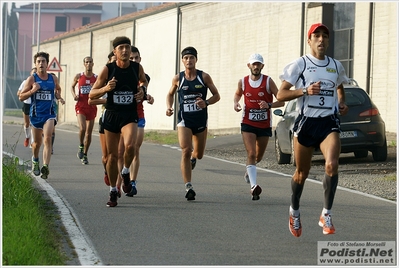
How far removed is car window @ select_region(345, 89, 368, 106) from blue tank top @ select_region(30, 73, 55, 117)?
5971mm

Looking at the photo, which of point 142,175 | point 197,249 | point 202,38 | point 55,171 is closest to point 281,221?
point 197,249

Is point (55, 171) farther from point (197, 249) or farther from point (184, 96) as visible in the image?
point (197, 249)

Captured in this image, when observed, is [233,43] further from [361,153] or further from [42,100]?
[42,100]

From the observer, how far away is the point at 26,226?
28.6 feet

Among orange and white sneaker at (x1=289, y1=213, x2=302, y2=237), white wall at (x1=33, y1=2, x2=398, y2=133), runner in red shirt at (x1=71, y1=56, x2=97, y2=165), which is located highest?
white wall at (x1=33, y1=2, x2=398, y2=133)

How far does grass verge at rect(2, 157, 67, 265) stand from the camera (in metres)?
7.35

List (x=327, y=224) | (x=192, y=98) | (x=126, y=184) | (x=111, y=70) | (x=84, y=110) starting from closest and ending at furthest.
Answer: (x=327, y=224), (x=111, y=70), (x=126, y=184), (x=192, y=98), (x=84, y=110)

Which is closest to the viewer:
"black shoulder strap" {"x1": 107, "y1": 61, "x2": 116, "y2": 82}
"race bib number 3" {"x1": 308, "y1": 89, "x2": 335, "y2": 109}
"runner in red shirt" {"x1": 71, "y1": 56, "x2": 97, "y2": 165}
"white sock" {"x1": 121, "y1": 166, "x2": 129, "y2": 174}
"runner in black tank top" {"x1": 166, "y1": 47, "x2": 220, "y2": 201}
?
"race bib number 3" {"x1": 308, "y1": 89, "x2": 335, "y2": 109}

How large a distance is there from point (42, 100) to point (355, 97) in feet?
20.7

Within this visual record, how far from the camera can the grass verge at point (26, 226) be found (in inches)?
289

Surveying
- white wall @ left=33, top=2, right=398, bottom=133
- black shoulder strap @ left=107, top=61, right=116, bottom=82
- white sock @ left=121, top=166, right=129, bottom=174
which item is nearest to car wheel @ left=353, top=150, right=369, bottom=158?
white wall @ left=33, top=2, right=398, bottom=133

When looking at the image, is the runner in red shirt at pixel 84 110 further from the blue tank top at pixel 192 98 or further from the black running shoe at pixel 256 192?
the black running shoe at pixel 256 192

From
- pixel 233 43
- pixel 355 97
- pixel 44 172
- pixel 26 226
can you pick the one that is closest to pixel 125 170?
pixel 44 172

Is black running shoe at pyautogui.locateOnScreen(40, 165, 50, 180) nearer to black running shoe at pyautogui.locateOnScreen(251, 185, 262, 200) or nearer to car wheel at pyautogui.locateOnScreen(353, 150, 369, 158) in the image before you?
black running shoe at pyautogui.locateOnScreen(251, 185, 262, 200)
